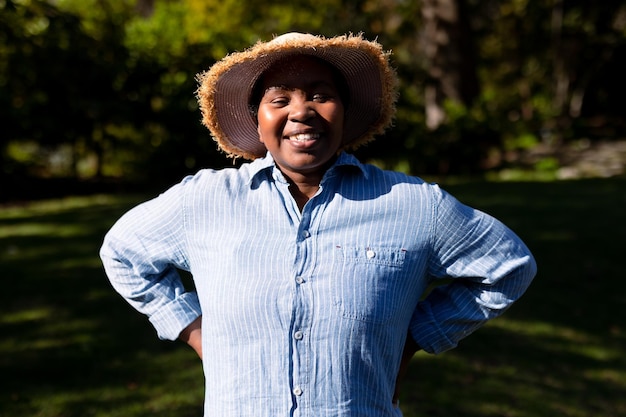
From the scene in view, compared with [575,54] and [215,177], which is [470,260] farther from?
[575,54]

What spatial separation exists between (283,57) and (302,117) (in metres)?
0.21

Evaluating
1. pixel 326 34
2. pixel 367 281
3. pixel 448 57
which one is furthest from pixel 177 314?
pixel 448 57

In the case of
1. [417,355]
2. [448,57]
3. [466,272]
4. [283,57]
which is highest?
[448,57]

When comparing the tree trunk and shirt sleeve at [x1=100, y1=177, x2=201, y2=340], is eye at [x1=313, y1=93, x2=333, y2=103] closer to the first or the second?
shirt sleeve at [x1=100, y1=177, x2=201, y2=340]

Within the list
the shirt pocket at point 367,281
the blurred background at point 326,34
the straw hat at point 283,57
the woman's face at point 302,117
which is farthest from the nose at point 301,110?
the blurred background at point 326,34

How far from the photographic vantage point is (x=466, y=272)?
7.85ft

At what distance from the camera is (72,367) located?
5504 mm

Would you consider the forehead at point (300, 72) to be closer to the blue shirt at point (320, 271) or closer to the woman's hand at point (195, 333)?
the blue shirt at point (320, 271)

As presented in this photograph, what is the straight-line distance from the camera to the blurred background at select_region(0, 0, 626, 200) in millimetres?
Result: 8383

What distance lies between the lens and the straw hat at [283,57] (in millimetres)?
2385

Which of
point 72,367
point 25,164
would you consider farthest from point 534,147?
point 72,367

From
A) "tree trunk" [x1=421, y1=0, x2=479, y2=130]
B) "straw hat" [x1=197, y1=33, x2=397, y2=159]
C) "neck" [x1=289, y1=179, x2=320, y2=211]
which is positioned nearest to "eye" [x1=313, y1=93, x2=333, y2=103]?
"straw hat" [x1=197, y1=33, x2=397, y2=159]

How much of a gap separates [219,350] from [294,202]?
1.51ft

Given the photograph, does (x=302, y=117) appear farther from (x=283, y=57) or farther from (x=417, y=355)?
(x=417, y=355)
